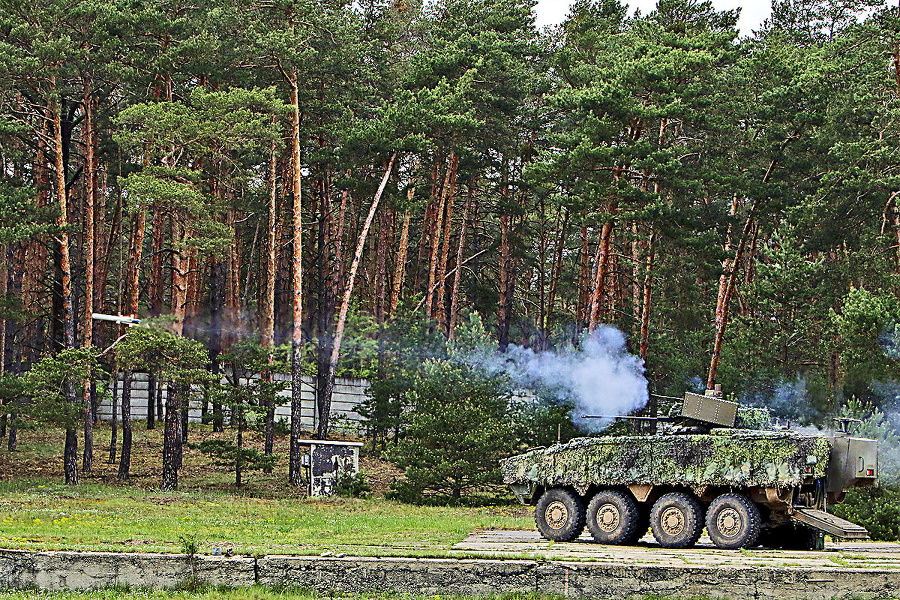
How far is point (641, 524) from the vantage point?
17625 mm

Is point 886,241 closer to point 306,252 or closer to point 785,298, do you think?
point 785,298

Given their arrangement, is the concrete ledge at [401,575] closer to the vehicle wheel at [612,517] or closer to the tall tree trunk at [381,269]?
the vehicle wheel at [612,517]

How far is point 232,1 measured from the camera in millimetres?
35594

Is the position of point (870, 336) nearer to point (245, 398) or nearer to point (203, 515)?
point (203, 515)

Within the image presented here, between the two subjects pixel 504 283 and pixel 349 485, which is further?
pixel 504 283

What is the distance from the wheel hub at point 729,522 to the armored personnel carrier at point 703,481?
0.02 metres

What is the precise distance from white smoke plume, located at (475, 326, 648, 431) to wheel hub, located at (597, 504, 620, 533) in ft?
15.6

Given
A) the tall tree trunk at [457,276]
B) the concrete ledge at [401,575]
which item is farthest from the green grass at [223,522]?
the tall tree trunk at [457,276]

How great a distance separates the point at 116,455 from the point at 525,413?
631 inches

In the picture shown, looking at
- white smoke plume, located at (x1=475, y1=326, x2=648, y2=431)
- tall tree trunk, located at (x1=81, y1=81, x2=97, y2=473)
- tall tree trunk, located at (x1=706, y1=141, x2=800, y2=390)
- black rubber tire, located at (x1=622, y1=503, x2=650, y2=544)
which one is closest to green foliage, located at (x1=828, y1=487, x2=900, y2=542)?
white smoke plume, located at (x1=475, y1=326, x2=648, y2=431)

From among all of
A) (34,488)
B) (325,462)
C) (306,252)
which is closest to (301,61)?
(325,462)

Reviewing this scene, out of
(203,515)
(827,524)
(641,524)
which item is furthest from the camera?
(203,515)

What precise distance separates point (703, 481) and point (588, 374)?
7.35 metres

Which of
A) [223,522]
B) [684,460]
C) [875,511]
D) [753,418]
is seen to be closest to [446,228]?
[223,522]
